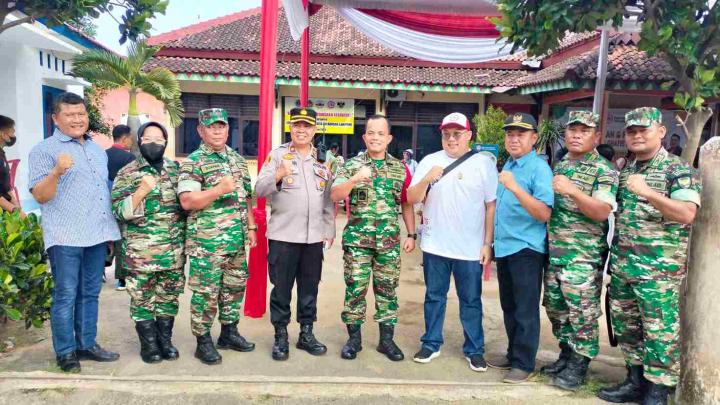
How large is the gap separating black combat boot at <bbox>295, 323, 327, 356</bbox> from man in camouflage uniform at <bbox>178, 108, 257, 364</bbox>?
0.59m

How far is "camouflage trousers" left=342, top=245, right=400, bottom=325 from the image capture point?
3525mm

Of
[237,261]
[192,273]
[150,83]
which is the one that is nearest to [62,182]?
[192,273]

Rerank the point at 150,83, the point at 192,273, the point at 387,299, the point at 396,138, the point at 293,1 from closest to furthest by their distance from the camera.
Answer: the point at 192,273
the point at 387,299
the point at 293,1
the point at 150,83
the point at 396,138

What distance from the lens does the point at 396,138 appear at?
13.0 metres

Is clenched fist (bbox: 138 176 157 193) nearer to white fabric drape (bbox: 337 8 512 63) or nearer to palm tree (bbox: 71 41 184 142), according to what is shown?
white fabric drape (bbox: 337 8 512 63)

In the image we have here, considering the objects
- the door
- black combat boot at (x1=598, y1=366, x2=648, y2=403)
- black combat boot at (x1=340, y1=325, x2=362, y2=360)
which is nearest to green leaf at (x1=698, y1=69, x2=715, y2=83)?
black combat boot at (x1=598, y1=366, x2=648, y2=403)

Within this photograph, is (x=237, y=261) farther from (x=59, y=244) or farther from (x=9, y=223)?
(x=9, y=223)

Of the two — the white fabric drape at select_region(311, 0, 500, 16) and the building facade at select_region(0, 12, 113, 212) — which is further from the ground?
the white fabric drape at select_region(311, 0, 500, 16)

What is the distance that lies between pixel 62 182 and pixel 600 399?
359cm

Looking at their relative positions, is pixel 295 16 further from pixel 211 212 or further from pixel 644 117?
pixel 644 117

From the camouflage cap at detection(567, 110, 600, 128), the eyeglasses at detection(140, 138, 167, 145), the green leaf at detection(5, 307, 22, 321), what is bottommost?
the green leaf at detection(5, 307, 22, 321)

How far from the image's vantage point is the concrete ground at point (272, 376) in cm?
305

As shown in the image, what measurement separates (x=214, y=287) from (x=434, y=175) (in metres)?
1.63

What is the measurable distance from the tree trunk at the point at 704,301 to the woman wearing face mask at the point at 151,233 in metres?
3.22
